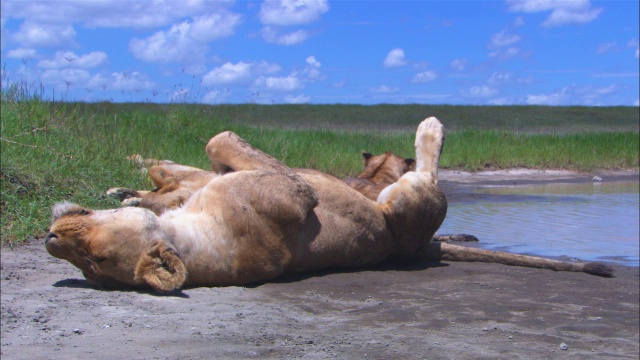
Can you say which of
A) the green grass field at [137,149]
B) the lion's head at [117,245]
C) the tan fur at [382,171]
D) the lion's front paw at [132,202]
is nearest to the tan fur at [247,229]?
the lion's head at [117,245]

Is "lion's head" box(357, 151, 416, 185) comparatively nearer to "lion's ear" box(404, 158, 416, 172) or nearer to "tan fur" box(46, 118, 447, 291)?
"lion's ear" box(404, 158, 416, 172)

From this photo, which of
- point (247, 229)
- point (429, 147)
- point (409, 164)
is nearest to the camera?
point (247, 229)

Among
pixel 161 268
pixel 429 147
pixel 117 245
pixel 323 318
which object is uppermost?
pixel 429 147

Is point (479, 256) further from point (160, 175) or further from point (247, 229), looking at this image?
point (160, 175)

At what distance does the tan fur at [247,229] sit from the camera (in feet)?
15.3

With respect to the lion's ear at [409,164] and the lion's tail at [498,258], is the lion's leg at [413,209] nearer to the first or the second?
the lion's tail at [498,258]

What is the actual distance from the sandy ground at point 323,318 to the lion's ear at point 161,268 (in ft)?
0.48

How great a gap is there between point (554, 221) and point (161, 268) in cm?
664

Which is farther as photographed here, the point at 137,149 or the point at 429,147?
the point at 137,149

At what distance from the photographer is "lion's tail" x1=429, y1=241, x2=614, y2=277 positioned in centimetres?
684

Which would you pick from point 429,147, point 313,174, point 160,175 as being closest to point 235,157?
point 313,174

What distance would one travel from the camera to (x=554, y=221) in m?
10.2

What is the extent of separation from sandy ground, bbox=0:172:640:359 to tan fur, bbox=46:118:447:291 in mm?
146

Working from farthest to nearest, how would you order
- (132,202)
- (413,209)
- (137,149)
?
(137,149), (132,202), (413,209)
